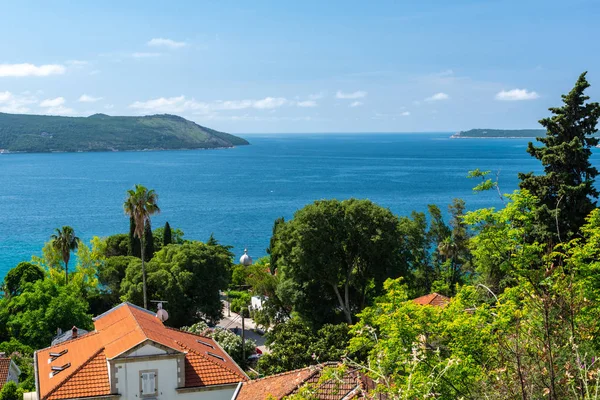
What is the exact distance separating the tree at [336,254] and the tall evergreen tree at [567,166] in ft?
39.7

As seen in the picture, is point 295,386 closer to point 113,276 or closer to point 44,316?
point 44,316

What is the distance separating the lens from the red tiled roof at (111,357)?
23.2m

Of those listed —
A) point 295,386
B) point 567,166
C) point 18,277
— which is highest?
point 567,166

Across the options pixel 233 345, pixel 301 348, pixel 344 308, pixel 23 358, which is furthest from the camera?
pixel 344 308

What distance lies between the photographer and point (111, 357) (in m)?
23.4

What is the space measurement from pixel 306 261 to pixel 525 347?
26455 millimetres

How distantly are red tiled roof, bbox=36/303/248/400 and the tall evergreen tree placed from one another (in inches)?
559

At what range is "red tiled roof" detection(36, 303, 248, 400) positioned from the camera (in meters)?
23.2

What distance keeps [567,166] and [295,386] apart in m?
14.0

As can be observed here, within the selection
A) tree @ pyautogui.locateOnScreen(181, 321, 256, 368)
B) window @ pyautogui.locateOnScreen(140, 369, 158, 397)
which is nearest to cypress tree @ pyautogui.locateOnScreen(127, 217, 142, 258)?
tree @ pyautogui.locateOnScreen(181, 321, 256, 368)

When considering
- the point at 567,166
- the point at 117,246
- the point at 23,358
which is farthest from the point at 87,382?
the point at 117,246

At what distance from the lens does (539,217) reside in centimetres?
2347

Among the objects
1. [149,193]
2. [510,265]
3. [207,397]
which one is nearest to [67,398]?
[207,397]

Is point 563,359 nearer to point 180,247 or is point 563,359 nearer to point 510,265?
point 510,265
